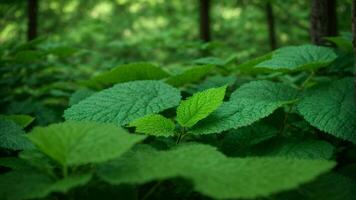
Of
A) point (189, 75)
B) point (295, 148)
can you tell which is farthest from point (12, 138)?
point (295, 148)

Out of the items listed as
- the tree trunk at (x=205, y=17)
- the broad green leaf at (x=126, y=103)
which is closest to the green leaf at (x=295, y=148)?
the broad green leaf at (x=126, y=103)

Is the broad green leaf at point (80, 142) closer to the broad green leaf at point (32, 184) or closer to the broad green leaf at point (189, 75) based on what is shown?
the broad green leaf at point (32, 184)

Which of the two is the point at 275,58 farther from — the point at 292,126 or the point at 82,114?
the point at 82,114

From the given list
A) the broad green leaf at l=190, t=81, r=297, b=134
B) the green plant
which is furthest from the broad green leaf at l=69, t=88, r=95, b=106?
the broad green leaf at l=190, t=81, r=297, b=134

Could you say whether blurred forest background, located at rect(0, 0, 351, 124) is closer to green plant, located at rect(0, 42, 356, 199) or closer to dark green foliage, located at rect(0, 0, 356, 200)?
dark green foliage, located at rect(0, 0, 356, 200)

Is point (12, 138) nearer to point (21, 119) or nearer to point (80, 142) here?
point (21, 119)

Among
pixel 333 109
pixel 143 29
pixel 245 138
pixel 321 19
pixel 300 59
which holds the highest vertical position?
pixel 321 19
